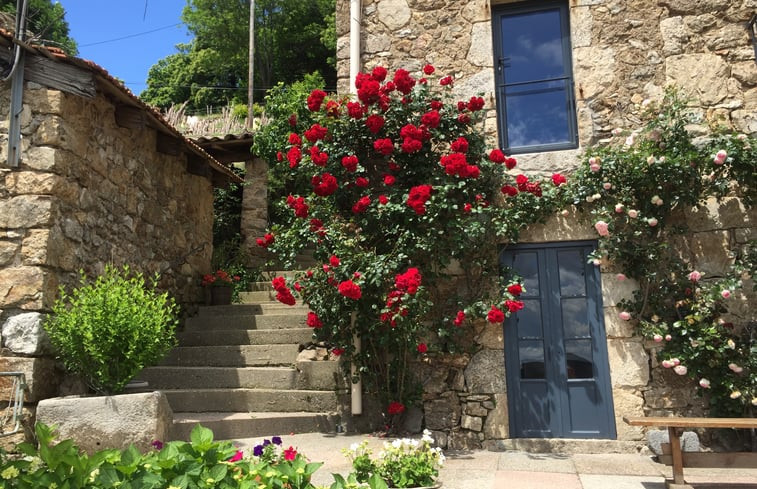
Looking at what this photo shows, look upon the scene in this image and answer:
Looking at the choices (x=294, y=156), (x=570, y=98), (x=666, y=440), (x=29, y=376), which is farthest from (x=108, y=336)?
(x=570, y=98)

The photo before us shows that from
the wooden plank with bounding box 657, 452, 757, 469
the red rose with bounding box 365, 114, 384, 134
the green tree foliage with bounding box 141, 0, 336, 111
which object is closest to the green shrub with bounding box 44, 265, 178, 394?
the red rose with bounding box 365, 114, 384, 134

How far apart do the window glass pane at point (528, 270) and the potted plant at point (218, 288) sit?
3.91 metres

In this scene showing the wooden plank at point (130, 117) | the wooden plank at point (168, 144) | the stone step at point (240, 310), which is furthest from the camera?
the stone step at point (240, 310)

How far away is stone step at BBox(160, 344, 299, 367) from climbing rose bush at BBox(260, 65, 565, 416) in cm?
98

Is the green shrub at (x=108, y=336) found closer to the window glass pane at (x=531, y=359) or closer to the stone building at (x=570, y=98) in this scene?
the stone building at (x=570, y=98)

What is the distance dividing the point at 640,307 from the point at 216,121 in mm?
13772

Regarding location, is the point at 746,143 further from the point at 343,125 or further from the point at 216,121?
the point at 216,121

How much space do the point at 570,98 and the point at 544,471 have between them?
312 centimetres

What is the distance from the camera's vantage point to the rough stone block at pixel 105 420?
3.70 meters

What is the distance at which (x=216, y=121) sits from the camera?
1597cm

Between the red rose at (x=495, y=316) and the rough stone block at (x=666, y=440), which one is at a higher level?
the red rose at (x=495, y=316)

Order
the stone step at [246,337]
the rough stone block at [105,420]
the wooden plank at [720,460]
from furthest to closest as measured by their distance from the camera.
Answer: the stone step at [246,337] < the rough stone block at [105,420] < the wooden plank at [720,460]

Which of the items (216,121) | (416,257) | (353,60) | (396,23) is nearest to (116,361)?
(416,257)

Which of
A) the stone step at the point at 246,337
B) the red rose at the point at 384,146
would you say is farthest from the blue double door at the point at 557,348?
the stone step at the point at 246,337
